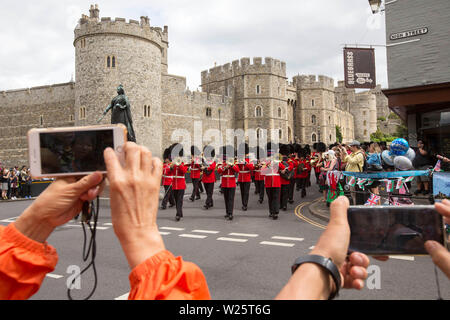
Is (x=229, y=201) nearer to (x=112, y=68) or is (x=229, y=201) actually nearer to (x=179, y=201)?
(x=179, y=201)

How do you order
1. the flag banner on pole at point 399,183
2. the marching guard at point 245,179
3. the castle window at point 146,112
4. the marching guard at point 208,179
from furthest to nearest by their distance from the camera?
the castle window at point 146,112 < the marching guard at point 208,179 < the marching guard at point 245,179 < the flag banner on pole at point 399,183

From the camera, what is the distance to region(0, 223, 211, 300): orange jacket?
3.25 ft

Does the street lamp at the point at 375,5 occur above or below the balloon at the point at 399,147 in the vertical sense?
above

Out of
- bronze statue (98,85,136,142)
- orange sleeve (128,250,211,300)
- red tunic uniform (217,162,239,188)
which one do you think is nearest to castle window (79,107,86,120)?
bronze statue (98,85,136,142)

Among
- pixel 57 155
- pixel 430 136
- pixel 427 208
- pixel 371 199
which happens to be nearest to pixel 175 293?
pixel 57 155

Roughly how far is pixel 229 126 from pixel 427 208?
163ft

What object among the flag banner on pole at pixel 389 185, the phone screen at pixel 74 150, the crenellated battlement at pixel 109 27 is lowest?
the flag banner on pole at pixel 389 185

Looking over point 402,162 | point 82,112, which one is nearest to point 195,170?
point 402,162

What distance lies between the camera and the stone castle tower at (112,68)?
33.2 metres

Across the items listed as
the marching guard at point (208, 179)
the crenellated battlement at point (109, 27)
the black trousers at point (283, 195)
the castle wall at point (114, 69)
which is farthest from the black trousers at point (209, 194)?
the crenellated battlement at point (109, 27)

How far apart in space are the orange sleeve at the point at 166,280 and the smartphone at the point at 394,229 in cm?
59

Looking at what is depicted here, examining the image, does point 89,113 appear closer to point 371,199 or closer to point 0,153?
A: point 0,153

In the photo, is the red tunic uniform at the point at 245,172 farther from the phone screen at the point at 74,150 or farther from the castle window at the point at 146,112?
the castle window at the point at 146,112
